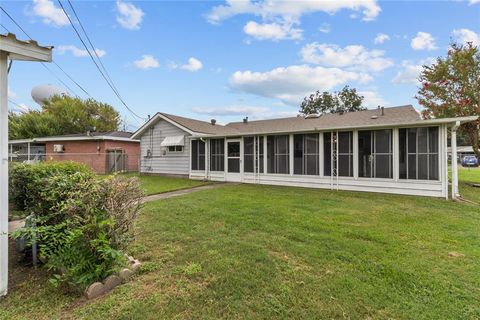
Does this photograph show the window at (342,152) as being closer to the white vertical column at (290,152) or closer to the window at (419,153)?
the white vertical column at (290,152)

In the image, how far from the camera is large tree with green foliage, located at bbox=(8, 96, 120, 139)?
87.8 feet

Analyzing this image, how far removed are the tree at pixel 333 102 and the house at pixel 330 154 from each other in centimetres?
1700

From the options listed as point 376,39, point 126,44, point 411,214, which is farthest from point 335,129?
point 126,44

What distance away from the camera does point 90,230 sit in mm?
2809

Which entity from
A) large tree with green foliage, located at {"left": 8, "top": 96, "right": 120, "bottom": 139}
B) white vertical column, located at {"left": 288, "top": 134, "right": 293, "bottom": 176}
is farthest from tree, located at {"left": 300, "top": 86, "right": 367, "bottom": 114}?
large tree with green foliage, located at {"left": 8, "top": 96, "right": 120, "bottom": 139}

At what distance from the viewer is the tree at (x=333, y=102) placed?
29578mm

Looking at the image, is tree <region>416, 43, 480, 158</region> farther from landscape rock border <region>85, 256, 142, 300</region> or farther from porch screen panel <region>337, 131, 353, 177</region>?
landscape rock border <region>85, 256, 142, 300</region>

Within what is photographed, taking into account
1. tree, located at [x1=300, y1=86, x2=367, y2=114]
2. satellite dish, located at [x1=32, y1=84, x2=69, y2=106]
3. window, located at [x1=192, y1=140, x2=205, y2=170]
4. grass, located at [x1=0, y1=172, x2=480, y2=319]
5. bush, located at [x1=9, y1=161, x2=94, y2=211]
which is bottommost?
grass, located at [x1=0, y1=172, x2=480, y2=319]

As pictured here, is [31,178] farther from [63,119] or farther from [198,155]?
[63,119]

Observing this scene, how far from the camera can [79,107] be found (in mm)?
31297

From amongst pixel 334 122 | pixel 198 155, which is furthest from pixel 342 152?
pixel 198 155

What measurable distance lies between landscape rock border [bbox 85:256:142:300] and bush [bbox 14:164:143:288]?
7 centimetres

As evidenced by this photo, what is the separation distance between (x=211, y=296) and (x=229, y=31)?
39.5 feet

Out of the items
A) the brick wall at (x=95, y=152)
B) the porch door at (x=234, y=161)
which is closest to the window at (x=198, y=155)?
the porch door at (x=234, y=161)
